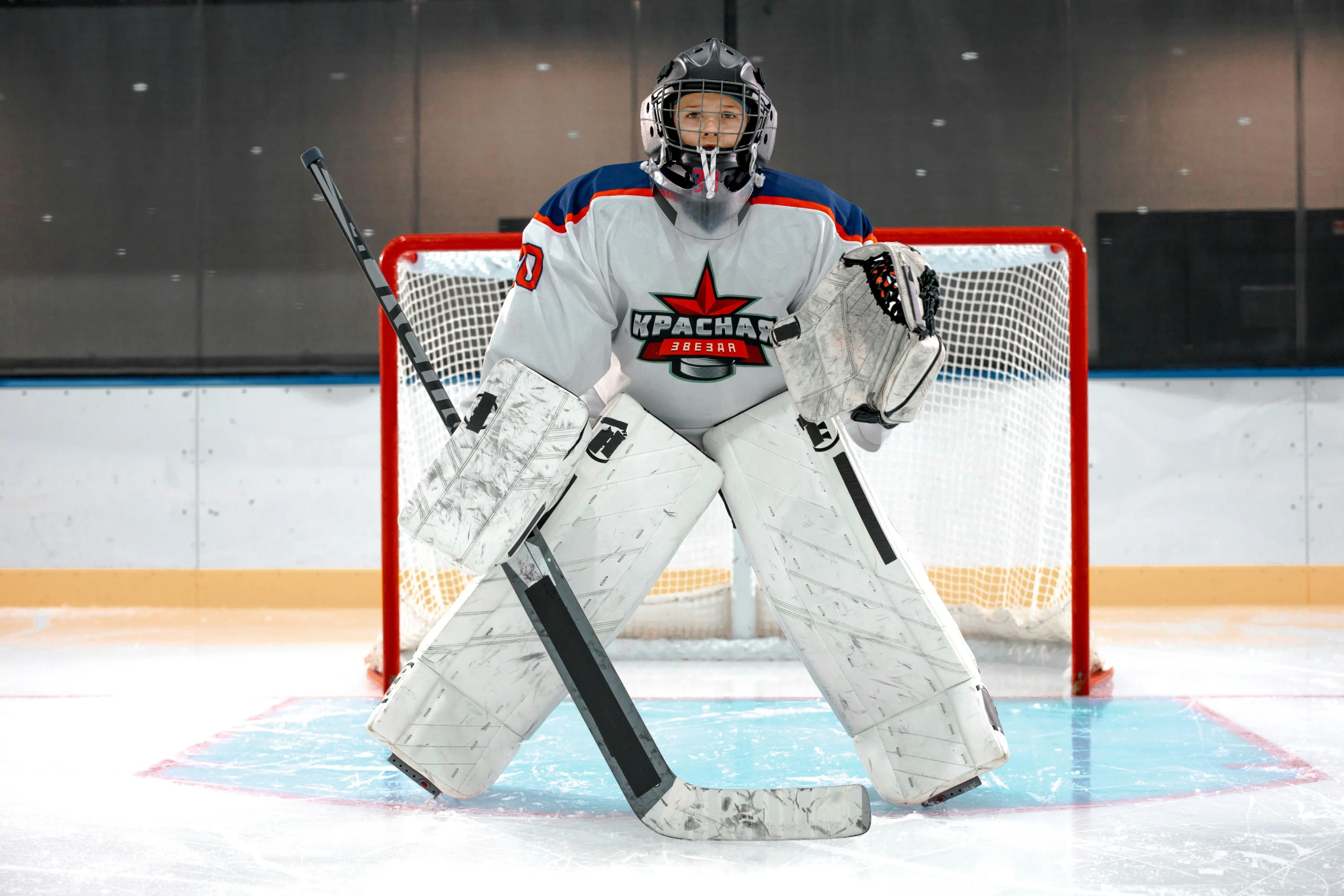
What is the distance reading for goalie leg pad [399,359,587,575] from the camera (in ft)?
4.75

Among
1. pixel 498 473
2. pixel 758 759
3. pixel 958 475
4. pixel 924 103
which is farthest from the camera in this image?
pixel 924 103

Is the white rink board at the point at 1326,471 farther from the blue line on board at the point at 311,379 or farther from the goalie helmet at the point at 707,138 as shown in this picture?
the goalie helmet at the point at 707,138

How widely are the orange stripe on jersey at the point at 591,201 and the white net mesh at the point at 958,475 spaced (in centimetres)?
112

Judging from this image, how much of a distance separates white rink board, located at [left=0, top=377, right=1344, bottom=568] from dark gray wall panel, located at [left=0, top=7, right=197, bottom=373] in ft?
1.09

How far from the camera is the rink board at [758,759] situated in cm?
170

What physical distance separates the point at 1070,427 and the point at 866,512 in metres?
1.26

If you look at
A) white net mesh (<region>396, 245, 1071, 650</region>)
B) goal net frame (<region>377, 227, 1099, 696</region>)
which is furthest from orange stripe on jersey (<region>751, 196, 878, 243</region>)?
white net mesh (<region>396, 245, 1071, 650</region>)

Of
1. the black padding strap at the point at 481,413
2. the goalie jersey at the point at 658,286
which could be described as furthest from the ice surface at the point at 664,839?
the goalie jersey at the point at 658,286

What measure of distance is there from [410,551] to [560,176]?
2.25m

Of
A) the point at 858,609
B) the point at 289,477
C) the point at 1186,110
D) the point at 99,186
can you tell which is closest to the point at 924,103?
the point at 1186,110

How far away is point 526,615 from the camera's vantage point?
1.56 meters

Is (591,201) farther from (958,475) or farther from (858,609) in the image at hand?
(958,475)

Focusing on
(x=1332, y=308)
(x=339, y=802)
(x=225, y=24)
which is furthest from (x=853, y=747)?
(x=225, y=24)

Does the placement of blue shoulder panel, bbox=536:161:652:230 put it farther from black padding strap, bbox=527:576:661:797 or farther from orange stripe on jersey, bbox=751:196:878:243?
black padding strap, bbox=527:576:661:797
